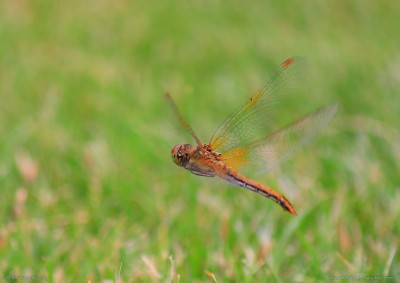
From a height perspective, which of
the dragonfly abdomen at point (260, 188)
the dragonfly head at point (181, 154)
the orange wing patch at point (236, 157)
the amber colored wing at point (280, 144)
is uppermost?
the amber colored wing at point (280, 144)

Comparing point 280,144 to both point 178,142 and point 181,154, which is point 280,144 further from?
point 178,142

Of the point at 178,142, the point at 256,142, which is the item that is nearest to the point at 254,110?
the point at 256,142

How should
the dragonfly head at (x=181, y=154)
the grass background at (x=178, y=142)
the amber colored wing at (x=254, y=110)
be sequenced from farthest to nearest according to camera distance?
the grass background at (x=178, y=142), the amber colored wing at (x=254, y=110), the dragonfly head at (x=181, y=154)

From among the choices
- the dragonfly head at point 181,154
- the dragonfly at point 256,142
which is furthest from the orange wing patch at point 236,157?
the dragonfly head at point 181,154

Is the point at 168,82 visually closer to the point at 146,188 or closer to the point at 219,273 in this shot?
the point at 146,188

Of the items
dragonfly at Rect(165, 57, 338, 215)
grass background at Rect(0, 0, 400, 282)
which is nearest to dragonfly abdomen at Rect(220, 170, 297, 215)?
dragonfly at Rect(165, 57, 338, 215)

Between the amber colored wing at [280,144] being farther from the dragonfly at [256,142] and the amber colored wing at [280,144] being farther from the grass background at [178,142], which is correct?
the grass background at [178,142]

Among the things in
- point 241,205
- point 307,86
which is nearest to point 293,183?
A: point 241,205

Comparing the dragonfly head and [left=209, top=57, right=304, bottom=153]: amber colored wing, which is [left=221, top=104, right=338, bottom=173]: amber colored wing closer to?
[left=209, top=57, right=304, bottom=153]: amber colored wing
